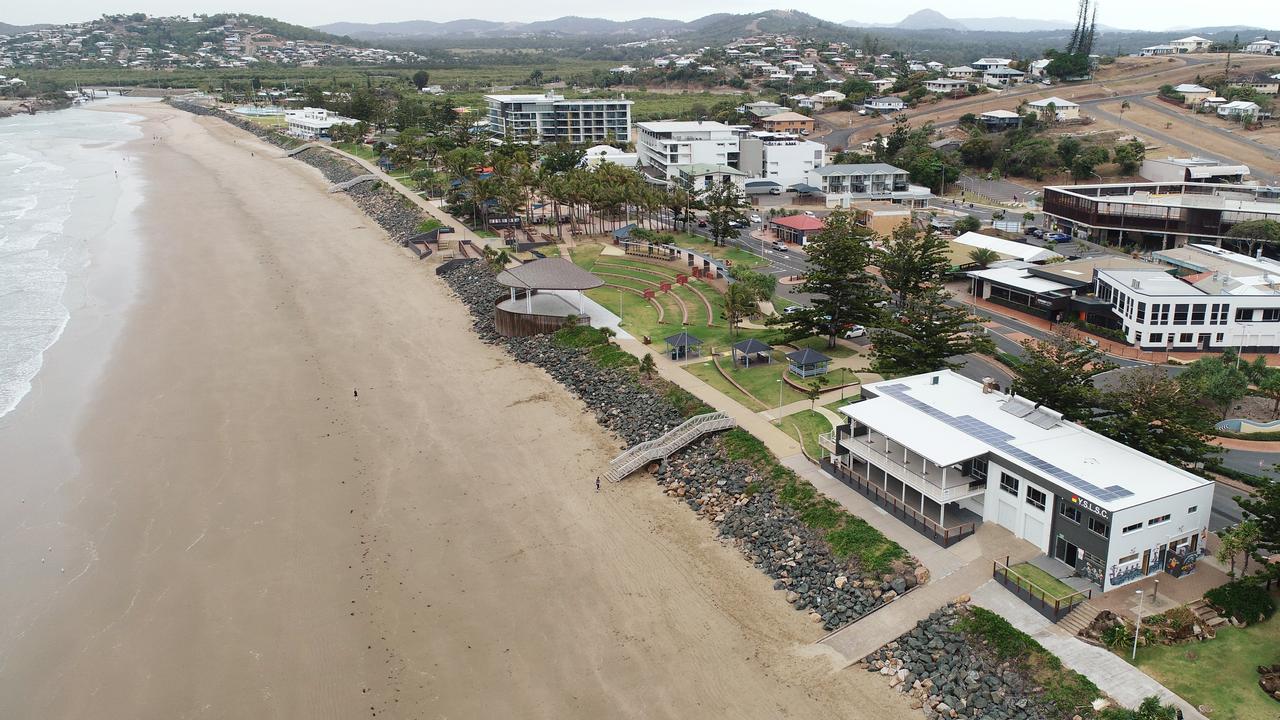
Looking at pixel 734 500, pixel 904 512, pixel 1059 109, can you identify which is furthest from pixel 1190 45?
pixel 734 500

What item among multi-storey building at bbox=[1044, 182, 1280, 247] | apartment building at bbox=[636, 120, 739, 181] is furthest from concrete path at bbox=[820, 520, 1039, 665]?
apartment building at bbox=[636, 120, 739, 181]

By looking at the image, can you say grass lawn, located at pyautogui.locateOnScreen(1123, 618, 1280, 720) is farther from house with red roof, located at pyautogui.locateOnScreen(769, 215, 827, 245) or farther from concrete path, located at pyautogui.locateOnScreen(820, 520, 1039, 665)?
house with red roof, located at pyautogui.locateOnScreen(769, 215, 827, 245)

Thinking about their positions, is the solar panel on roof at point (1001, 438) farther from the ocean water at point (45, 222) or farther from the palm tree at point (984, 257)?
the ocean water at point (45, 222)

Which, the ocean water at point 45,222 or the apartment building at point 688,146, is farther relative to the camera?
the apartment building at point 688,146

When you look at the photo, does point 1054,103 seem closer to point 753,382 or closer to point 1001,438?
point 753,382

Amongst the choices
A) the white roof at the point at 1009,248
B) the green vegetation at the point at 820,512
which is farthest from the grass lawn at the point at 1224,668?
the white roof at the point at 1009,248

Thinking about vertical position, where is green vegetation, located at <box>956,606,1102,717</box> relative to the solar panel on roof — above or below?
below
